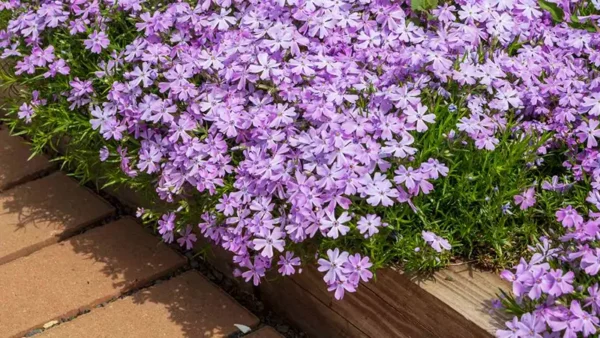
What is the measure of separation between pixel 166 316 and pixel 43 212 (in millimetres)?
860

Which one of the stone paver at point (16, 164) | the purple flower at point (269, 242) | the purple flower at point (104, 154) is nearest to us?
the purple flower at point (269, 242)

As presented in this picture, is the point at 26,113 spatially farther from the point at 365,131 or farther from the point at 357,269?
the point at 357,269

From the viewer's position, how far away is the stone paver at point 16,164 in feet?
12.6

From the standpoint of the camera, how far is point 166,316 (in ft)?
10.0

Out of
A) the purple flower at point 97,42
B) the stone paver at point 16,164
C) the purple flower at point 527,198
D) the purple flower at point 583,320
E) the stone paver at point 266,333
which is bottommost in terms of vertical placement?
the stone paver at point 16,164

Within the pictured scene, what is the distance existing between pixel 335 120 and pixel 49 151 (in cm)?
183

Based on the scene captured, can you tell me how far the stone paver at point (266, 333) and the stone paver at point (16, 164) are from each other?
1.38 m

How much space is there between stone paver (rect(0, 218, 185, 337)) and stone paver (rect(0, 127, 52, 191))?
0.52 meters

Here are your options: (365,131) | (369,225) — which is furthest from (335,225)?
(365,131)

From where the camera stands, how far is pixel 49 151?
4012 millimetres

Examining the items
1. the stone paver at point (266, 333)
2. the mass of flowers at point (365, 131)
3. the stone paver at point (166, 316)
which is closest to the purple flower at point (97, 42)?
the mass of flowers at point (365, 131)

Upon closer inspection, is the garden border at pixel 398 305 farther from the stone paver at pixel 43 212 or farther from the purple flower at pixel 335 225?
the stone paver at pixel 43 212

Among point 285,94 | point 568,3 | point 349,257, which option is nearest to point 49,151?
point 285,94

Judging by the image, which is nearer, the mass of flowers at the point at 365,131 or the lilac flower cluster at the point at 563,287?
the lilac flower cluster at the point at 563,287
